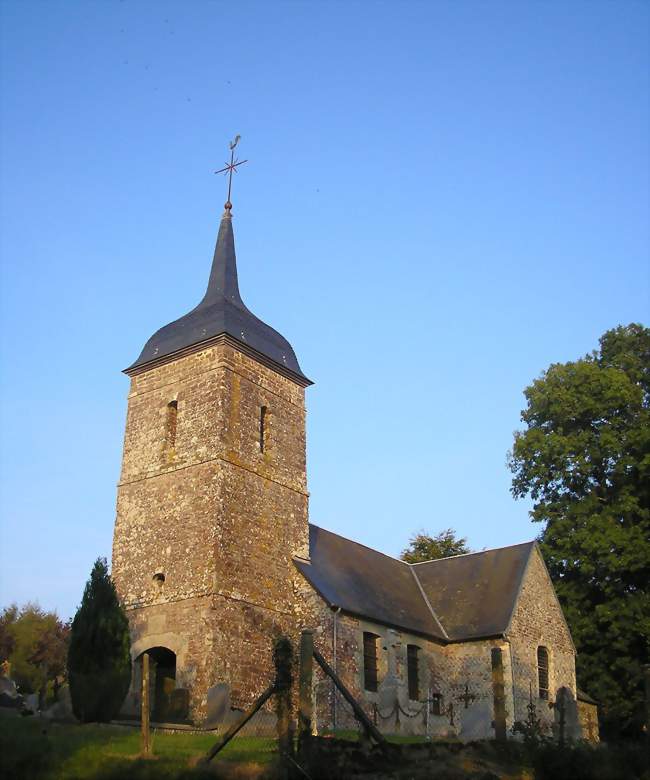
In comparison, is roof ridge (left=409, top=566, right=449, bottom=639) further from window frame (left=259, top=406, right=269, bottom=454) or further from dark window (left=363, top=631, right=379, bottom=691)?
window frame (left=259, top=406, right=269, bottom=454)

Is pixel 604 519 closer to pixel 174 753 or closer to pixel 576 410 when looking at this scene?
pixel 576 410

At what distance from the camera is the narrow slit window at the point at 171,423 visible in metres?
24.5

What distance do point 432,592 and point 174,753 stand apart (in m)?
18.4

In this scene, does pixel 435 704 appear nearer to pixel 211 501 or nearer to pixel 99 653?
pixel 211 501

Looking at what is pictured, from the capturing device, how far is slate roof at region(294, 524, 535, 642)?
24.7 m

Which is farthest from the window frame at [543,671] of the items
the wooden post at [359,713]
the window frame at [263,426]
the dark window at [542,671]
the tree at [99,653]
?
the wooden post at [359,713]

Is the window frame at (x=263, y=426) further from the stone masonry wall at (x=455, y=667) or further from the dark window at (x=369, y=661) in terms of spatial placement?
the dark window at (x=369, y=661)

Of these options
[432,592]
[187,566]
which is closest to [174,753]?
[187,566]

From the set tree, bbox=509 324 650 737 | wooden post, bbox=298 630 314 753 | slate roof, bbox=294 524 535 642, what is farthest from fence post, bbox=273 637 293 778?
tree, bbox=509 324 650 737

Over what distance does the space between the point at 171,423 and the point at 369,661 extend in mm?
8659

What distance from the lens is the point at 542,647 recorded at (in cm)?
2684

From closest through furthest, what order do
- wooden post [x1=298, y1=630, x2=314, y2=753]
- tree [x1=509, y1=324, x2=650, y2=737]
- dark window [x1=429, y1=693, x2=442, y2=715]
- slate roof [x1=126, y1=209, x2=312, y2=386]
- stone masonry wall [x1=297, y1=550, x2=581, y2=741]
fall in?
wooden post [x1=298, y1=630, x2=314, y2=753] < stone masonry wall [x1=297, y1=550, x2=581, y2=741] < dark window [x1=429, y1=693, x2=442, y2=715] < slate roof [x1=126, y1=209, x2=312, y2=386] < tree [x1=509, y1=324, x2=650, y2=737]

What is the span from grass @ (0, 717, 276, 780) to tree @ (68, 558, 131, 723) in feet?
12.5

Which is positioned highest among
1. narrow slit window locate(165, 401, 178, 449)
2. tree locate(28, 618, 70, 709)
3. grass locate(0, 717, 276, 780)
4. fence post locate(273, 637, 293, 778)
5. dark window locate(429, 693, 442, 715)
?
narrow slit window locate(165, 401, 178, 449)
